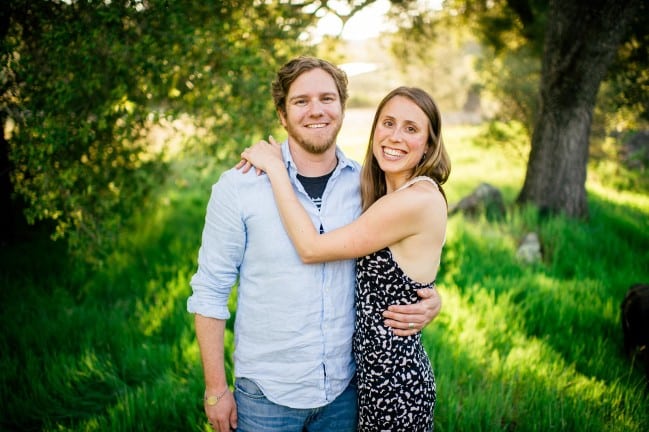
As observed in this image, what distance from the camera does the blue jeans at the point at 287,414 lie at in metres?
2.10


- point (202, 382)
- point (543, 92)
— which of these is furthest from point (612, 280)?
point (202, 382)

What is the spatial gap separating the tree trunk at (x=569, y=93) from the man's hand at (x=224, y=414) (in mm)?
5981

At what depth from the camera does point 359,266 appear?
7.32ft

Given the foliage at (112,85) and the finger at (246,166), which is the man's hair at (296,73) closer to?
the finger at (246,166)

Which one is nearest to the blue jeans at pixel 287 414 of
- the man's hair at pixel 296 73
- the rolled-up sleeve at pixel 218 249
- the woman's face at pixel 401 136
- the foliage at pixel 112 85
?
the rolled-up sleeve at pixel 218 249

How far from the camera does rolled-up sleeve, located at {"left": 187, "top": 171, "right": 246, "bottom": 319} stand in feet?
6.89

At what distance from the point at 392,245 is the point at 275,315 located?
67 cm

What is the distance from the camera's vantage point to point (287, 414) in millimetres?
2109

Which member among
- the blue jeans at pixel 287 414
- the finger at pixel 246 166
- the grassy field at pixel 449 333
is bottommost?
the grassy field at pixel 449 333

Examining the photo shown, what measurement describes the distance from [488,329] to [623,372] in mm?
1036

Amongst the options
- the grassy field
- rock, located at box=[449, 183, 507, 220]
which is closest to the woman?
the grassy field

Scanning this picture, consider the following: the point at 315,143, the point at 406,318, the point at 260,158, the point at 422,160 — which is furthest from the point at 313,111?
the point at 406,318

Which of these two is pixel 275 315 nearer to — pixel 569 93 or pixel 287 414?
pixel 287 414

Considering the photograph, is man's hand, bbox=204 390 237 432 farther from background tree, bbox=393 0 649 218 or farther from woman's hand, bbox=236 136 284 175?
background tree, bbox=393 0 649 218
